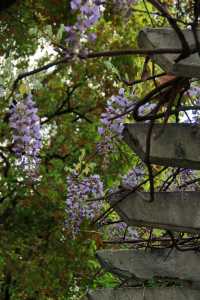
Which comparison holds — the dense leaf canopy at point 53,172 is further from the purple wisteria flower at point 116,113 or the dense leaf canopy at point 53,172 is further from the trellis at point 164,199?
the purple wisteria flower at point 116,113

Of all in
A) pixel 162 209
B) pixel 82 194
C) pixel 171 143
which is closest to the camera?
pixel 171 143

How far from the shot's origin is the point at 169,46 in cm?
158

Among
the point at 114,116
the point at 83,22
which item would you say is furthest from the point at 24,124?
the point at 114,116

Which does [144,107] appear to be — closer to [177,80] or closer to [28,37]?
[177,80]

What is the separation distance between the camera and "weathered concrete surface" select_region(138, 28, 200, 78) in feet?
4.99

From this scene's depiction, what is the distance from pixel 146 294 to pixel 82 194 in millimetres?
952

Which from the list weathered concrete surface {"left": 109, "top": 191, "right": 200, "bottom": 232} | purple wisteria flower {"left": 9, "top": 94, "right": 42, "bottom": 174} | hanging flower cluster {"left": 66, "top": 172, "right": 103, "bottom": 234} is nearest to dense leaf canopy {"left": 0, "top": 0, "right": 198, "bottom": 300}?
hanging flower cluster {"left": 66, "top": 172, "right": 103, "bottom": 234}

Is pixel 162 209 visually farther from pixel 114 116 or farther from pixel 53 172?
pixel 53 172

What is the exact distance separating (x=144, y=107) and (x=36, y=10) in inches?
163

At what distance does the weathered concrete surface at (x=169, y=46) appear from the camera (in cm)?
152

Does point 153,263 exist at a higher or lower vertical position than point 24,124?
lower

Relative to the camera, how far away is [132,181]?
10.1 feet

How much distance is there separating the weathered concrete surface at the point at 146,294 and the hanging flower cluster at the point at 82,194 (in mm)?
611

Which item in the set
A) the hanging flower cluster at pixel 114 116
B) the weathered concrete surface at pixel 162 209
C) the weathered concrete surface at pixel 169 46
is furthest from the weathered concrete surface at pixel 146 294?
the weathered concrete surface at pixel 169 46
